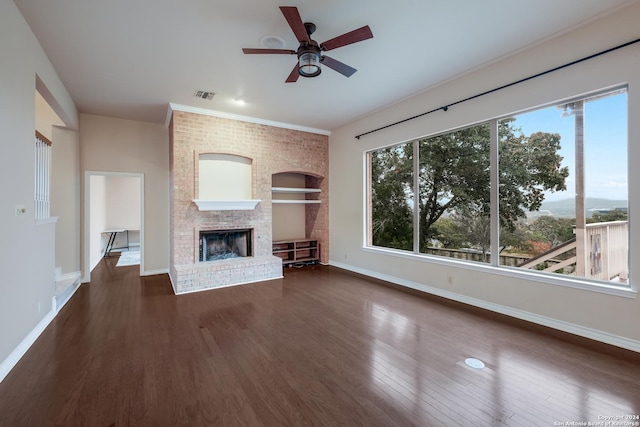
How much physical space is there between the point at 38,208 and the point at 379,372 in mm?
4461

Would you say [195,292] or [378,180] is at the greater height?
[378,180]

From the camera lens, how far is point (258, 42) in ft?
10.4

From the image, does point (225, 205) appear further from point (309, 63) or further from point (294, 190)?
point (309, 63)

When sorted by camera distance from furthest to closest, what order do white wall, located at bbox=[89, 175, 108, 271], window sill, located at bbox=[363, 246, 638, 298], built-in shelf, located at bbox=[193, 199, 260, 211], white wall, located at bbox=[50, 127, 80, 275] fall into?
white wall, located at bbox=[89, 175, 108, 271] < built-in shelf, located at bbox=[193, 199, 260, 211] < white wall, located at bbox=[50, 127, 80, 275] < window sill, located at bbox=[363, 246, 638, 298]

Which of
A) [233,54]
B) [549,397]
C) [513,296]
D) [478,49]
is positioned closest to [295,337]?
[549,397]

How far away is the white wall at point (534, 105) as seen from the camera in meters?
2.71

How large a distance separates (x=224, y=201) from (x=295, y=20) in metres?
3.53

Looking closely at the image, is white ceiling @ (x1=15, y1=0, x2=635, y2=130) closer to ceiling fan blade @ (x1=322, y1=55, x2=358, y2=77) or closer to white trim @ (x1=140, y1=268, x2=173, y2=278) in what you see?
ceiling fan blade @ (x1=322, y1=55, x2=358, y2=77)

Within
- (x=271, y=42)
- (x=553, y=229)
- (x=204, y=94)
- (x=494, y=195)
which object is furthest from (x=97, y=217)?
(x=553, y=229)

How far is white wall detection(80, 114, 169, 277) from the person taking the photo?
541cm

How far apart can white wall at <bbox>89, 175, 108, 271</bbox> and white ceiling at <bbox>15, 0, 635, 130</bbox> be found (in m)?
2.99

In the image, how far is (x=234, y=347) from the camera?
2.81 metres

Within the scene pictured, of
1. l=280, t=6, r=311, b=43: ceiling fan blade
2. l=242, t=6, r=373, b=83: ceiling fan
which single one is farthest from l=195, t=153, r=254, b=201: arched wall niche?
l=280, t=6, r=311, b=43: ceiling fan blade

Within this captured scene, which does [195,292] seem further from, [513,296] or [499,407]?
[513,296]
